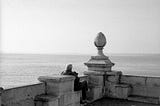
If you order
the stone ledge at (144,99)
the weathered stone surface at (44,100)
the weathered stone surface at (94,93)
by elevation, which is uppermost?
the weathered stone surface at (44,100)

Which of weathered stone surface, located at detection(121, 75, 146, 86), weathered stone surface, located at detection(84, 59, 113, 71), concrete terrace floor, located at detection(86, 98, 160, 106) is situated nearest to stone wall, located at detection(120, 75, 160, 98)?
weathered stone surface, located at detection(121, 75, 146, 86)

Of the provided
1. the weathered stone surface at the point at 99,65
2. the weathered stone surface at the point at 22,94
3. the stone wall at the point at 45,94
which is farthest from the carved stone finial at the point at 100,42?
the weathered stone surface at the point at 22,94

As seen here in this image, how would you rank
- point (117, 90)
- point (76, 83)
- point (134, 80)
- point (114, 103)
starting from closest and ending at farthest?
point (76, 83) → point (114, 103) → point (117, 90) → point (134, 80)

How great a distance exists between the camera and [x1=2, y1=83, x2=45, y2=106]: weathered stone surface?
652cm

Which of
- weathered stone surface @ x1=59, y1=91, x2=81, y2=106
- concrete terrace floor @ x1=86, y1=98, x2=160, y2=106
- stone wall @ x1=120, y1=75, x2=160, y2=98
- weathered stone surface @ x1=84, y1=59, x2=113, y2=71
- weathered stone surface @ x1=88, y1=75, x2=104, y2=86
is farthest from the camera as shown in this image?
weathered stone surface @ x1=88, y1=75, x2=104, y2=86

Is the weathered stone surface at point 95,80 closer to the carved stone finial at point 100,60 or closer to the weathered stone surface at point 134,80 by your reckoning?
the carved stone finial at point 100,60

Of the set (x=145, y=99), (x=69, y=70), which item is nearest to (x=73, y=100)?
(x=69, y=70)

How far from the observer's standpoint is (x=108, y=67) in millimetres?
10938

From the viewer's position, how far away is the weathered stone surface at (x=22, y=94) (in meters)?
6.52

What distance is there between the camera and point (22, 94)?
698 cm

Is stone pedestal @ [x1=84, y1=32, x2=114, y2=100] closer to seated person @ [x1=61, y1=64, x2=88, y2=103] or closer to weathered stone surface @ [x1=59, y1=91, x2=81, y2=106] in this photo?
seated person @ [x1=61, y1=64, x2=88, y2=103]

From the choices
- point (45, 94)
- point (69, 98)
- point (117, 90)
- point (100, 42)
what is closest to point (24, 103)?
point (45, 94)

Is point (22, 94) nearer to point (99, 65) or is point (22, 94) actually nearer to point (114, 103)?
point (114, 103)

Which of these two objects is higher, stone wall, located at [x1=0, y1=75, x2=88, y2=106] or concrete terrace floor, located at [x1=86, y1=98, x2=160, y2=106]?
stone wall, located at [x1=0, y1=75, x2=88, y2=106]
